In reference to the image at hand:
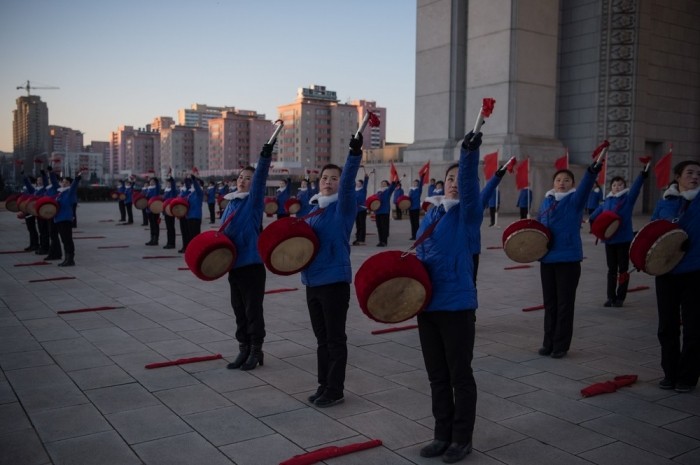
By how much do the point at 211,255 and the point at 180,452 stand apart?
6.41 feet

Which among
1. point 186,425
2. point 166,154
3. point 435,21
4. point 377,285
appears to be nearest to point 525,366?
point 377,285

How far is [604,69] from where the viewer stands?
78.7 feet

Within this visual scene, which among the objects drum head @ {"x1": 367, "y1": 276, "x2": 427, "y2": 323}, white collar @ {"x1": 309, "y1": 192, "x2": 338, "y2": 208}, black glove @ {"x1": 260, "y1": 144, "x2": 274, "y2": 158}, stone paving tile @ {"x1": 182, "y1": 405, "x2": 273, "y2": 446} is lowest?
stone paving tile @ {"x1": 182, "y1": 405, "x2": 273, "y2": 446}

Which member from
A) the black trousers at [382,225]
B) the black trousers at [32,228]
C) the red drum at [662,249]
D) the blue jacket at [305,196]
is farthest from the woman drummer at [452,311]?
the black trousers at [32,228]

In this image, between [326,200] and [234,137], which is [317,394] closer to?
[326,200]

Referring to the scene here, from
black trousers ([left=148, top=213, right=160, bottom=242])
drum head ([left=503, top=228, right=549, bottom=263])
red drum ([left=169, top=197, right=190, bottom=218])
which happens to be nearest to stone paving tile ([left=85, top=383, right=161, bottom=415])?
drum head ([left=503, top=228, right=549, bottom=263])

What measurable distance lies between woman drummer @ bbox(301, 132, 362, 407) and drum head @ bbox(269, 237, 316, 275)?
0.08 metres

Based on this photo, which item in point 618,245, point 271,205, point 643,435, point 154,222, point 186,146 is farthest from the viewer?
point 186,146

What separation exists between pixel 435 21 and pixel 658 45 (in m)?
9.56

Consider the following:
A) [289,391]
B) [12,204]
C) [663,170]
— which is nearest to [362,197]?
[663,170]

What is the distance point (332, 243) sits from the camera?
16.2 feet

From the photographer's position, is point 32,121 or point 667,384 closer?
Result: point 667,384

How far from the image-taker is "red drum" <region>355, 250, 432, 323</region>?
380cm

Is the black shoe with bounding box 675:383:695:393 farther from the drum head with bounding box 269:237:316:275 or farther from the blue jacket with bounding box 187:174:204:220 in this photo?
the blue jacket with bounding box 187:174:204:220
